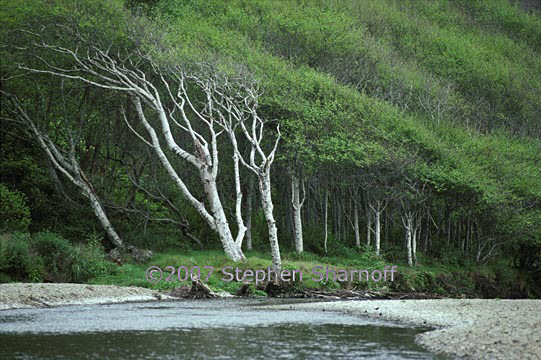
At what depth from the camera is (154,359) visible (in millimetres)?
14055

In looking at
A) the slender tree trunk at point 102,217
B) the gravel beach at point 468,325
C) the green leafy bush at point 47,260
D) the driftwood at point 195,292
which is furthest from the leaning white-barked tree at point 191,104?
the gravel beach at point 468,325

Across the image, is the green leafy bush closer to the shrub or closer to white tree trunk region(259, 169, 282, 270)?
the shrub

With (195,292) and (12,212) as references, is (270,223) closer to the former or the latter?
(195,292)

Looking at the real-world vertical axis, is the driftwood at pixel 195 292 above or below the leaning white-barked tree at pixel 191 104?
below

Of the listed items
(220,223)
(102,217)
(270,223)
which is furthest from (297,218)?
(102,217)

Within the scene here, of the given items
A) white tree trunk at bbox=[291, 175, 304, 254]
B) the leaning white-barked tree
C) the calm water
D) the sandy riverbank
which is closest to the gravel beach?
the calm water

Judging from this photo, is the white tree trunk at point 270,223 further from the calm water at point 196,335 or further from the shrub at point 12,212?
the shrub at point 12,212

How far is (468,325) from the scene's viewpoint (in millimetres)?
18484

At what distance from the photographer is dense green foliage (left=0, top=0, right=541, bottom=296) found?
4041cm

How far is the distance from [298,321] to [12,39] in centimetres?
2809

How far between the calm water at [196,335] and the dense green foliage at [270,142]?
1019cm

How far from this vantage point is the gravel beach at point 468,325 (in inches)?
560

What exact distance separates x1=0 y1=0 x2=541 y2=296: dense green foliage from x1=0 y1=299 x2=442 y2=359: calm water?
10.2 metres

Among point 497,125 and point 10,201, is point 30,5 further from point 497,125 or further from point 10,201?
Result: point 497,125
